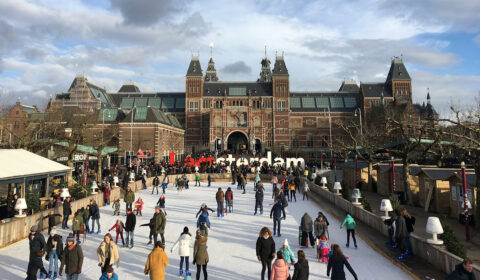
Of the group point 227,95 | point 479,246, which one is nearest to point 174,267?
point 479,246

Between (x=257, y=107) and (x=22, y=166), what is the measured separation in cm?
5400

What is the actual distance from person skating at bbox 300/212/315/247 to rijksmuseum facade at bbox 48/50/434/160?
49543 mm

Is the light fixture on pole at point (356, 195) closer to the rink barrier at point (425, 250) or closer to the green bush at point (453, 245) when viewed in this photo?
the rink barrier at point (425, 250)

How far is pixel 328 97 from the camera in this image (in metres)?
70.9

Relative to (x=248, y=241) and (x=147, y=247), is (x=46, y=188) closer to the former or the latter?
(x=147, y=247)

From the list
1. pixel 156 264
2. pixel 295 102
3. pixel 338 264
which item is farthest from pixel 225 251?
pixel 295 102

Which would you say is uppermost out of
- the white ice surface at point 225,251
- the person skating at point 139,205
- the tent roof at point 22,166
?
the tent roof at point 22,166

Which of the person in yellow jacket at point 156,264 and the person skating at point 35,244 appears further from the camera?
the person skating at point 35,244

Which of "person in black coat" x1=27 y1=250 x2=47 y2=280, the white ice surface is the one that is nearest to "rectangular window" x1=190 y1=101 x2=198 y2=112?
the white ice surface

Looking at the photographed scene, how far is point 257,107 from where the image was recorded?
67.1 meters

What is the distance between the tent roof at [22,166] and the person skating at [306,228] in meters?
13.2

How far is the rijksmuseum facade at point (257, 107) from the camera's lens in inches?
2485

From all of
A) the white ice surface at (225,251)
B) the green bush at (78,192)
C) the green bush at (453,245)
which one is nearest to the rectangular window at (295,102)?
the white ice surface at (225,251)

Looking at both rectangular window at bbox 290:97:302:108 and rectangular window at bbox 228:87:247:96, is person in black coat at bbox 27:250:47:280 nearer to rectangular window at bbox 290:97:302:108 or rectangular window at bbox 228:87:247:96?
rectangular window at bbox 228:87:247:96
